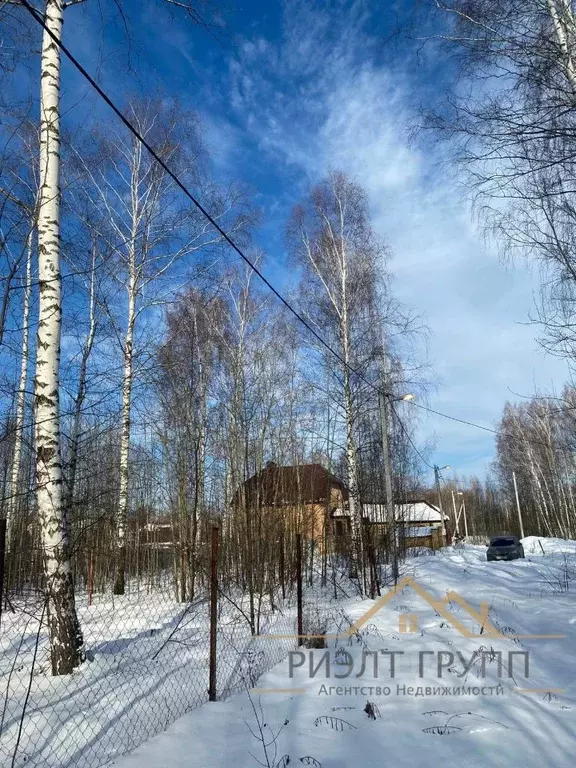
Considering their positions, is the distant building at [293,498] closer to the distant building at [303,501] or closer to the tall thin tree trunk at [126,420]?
the distant building at [303,501]

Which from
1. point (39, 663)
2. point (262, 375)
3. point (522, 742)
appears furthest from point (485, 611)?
point (262, 375)

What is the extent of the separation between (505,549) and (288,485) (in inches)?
580

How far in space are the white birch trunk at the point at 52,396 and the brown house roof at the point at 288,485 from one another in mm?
3671

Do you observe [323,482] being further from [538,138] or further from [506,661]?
[538,138]

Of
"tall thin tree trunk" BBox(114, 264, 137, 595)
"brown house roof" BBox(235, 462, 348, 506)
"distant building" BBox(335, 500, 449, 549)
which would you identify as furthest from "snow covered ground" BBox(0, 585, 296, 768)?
"distant building" BBox(335, 500, 449, 549)

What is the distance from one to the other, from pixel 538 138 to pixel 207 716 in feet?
16.8

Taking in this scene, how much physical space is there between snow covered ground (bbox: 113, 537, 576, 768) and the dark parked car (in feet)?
52.4

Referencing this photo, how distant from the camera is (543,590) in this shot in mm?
8977

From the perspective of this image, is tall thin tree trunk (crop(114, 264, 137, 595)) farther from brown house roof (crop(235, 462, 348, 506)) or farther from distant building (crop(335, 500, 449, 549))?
distant building (crop(335, 500, 449, 549))

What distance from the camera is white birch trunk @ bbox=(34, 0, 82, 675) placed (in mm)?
4148

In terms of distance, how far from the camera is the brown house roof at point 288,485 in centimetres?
868

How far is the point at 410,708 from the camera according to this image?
3.62m

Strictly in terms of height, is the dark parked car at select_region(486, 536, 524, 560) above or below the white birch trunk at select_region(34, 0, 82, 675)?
below

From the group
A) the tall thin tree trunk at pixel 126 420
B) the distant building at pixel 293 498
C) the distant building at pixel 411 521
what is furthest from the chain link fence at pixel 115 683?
the distant building at pixel 411 521
